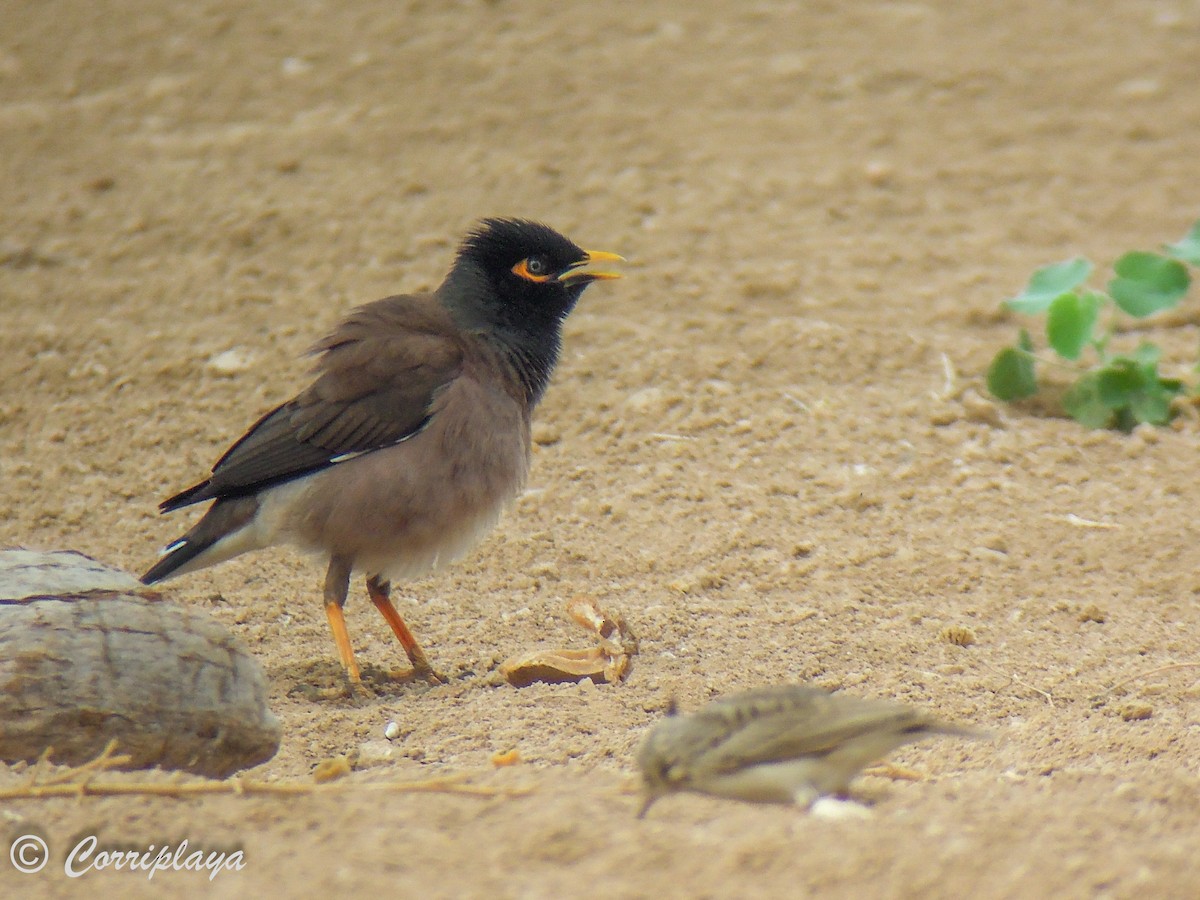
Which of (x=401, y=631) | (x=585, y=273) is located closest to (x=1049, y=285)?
(x=585, y=273)

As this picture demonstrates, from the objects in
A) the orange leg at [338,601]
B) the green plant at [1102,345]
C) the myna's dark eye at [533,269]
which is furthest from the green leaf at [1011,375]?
the orange leg at [338,601]

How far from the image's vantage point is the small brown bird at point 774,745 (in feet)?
10.0

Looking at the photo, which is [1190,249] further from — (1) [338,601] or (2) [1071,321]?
(1) [338,601]

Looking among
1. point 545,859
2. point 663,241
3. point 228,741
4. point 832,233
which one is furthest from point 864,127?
point 545,859

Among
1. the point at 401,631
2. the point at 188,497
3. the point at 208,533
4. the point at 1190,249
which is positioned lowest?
the point at 401,631

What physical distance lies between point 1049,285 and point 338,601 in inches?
138

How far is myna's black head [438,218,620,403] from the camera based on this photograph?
18.1 ft

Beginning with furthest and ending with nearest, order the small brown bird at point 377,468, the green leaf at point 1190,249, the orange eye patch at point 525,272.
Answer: the green leaf at point 1190,249 < the orange eye patch at point 525,272 < the small brown bird at point 377,468

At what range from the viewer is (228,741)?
3891 millimetres

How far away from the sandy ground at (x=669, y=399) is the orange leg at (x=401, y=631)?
0.10 m

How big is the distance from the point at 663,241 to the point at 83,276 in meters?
3.13

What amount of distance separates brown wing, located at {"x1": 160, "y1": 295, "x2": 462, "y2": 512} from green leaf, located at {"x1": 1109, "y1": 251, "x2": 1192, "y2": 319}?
311 cm

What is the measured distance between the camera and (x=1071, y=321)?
6.12 meters

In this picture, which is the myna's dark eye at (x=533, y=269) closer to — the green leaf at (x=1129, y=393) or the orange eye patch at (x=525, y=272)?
the orange eye patch at (x=525, y=272)
